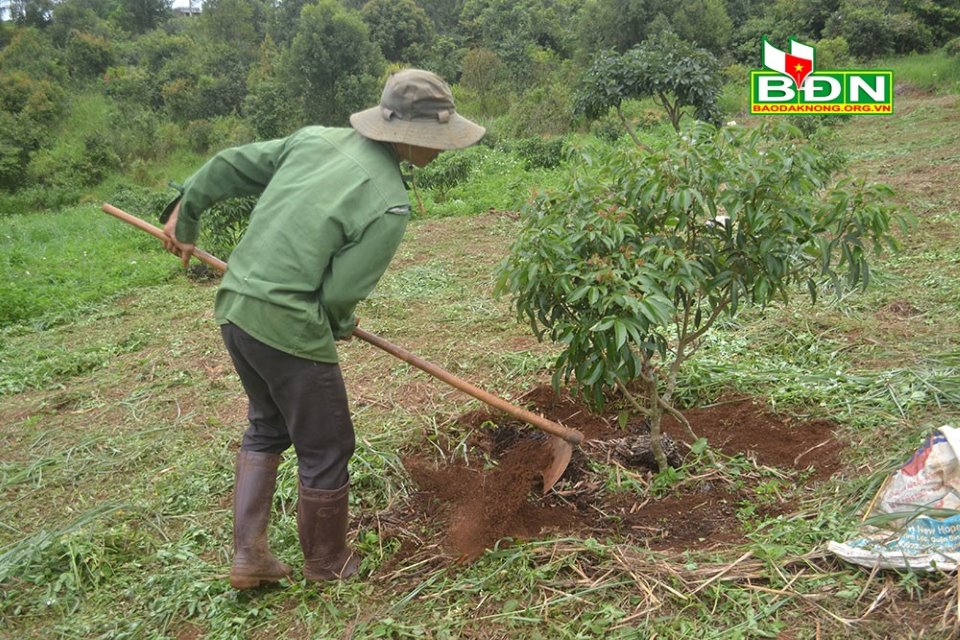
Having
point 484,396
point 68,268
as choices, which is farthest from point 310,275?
point 68,268

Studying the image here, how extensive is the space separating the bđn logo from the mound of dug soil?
358 inches

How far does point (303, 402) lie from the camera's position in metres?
2.36

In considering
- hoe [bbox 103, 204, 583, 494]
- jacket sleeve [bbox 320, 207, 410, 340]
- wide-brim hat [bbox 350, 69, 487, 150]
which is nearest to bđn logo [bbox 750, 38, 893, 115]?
hoe [bbox 103, 204, 583, 494]

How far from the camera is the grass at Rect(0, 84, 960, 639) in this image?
2.24 metres

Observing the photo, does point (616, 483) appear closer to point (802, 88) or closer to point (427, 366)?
point (427, 366)

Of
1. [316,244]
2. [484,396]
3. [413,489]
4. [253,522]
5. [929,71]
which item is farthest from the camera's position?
[929,71]

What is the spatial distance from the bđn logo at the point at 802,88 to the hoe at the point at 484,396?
9648 mm

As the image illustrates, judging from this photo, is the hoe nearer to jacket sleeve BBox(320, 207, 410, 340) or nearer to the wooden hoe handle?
the wooden hoe handle

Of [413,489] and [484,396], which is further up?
[484,396]

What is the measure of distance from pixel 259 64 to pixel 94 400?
75.3ft

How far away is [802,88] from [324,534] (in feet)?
42.8

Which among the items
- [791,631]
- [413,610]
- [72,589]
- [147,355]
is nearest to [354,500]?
[413,610]

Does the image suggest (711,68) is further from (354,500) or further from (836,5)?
(836,5)

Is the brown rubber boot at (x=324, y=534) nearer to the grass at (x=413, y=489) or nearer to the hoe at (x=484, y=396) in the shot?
the grass at (x=413, y=489)
